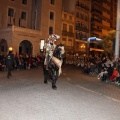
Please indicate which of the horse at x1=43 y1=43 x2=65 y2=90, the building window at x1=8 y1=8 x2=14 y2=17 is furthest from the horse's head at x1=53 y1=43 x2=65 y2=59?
the building window at x1=8 y1=8 x2=14 y2=17

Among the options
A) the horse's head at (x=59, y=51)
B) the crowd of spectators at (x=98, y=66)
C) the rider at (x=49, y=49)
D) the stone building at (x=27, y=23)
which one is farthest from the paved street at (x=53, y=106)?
the stone building at (x=27, y=23)

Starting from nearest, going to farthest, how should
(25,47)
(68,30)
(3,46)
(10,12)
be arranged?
(3,46)
(10,12)
(25,47)
(68,30)

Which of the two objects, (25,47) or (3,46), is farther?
(25,47)

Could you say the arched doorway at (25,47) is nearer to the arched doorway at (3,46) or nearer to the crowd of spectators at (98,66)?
the arched doorway at (3,46)

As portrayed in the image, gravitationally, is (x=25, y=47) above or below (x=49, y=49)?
above

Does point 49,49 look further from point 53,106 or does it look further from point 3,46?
point 3,46

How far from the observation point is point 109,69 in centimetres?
1950

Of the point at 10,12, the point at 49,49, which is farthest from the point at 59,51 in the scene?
the point at 10,12

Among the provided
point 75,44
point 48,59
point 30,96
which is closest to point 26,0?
point 75,44

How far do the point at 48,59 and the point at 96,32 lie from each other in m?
59.8

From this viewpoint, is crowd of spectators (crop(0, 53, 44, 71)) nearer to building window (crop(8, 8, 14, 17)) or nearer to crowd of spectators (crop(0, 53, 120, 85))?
crowd of spectators (crop(0, 53, 120, 85))

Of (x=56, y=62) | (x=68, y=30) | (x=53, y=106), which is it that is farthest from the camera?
(x=68, y=30)

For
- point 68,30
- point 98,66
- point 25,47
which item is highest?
point 68,30

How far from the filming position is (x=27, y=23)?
154 ft
